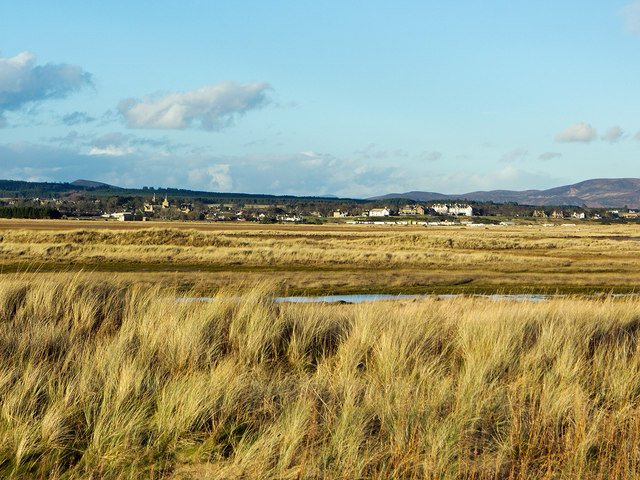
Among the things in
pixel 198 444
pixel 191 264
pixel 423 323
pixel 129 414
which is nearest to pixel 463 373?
pixel 423 323

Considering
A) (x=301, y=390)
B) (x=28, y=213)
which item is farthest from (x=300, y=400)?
(x=28, y=213)

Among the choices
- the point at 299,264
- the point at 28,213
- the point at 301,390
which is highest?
the point at 28,213

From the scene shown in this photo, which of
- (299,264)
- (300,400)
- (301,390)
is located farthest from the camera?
(299,264)

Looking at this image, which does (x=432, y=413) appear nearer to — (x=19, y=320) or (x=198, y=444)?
(x=198, y=444)

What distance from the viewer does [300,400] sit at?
15.2 feet

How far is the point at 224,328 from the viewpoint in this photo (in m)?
7.32

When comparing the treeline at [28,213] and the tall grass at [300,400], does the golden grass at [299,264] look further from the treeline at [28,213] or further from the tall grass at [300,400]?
the treeline at [28,213]

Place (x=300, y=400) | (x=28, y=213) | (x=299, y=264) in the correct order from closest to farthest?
(x=300, y=400) < (x=299, y=264) < (x=28, y=213)

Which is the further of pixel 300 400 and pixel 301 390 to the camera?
pixel 301 390

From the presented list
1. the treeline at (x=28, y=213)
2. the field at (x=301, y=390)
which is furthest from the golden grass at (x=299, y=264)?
the treeline at (x=28, y=213)

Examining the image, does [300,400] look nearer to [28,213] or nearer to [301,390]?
[301,390]

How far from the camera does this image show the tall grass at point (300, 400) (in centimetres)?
405

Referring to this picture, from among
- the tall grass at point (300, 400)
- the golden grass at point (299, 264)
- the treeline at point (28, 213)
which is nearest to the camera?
the tall grass at point (300, 400)

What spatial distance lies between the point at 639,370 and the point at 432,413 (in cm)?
318
